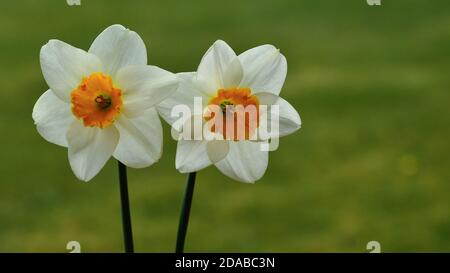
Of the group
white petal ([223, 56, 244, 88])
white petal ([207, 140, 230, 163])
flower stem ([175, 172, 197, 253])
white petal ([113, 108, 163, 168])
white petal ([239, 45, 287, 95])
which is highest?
white petal ([239, 45, 287, 95])

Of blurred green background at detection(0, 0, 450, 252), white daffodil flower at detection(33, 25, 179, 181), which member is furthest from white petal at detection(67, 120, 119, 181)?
blurred green background at detection(0, 0, 450, 252)

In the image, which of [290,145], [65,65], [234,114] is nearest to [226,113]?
[234,114]

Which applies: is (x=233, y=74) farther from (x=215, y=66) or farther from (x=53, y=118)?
(x=53, y=118)

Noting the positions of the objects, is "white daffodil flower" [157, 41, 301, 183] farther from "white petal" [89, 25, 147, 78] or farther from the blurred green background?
the blurred green background

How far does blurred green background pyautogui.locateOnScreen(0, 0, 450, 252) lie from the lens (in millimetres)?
1825

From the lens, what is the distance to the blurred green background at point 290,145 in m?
1.83

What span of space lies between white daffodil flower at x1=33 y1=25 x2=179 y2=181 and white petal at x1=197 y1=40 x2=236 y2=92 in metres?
0.02

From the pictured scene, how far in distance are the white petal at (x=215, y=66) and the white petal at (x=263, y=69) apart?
0.05 feet

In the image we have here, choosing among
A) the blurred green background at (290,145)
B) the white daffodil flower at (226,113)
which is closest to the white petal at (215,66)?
the white daffodil flower at (226,113)

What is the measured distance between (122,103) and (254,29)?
2.18 m

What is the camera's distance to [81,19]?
267 cm

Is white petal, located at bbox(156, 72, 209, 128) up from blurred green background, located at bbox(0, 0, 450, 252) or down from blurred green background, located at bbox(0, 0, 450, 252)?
down
